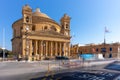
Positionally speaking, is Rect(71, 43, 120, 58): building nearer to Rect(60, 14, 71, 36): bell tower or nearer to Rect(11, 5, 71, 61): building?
Rect(60, 14, 71, 36): bell tower

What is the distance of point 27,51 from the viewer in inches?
2704

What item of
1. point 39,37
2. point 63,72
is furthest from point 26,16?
point 63,72

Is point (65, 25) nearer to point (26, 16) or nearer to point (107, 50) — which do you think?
point (26, 16)

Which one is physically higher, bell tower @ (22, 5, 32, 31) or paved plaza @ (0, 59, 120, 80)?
bell tower @ (22, 5, 32, 31)

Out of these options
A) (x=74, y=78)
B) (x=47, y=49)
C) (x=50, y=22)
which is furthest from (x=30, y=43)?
(x=74, y=78)

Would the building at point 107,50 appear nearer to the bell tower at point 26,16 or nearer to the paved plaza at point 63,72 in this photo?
the bell tower at point 26,16

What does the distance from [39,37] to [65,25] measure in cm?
1799

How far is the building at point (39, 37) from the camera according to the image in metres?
70.1

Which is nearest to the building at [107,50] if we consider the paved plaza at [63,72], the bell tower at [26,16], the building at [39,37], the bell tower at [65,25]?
the bell tower at [65,25]

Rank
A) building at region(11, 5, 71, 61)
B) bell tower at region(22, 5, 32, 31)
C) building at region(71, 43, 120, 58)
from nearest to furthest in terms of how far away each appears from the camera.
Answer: building at region(11, 5, 71, 61) → bell tower at region(22, 5, 32, 31) → building at region(71, 43, 120, 58)

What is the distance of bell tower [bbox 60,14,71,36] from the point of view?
86.5m

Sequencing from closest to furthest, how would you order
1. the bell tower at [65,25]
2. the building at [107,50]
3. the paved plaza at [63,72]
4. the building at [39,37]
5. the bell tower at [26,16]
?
the paved plaza at [63,72]
the building at [39,37]
the bell tower at [26,16]
the bell tower at [65,25]
the building at [107,50]

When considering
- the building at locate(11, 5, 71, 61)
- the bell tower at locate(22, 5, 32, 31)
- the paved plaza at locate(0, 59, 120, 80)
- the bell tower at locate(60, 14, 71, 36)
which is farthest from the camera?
the bell tower at locate(60, 14, 71, 36)

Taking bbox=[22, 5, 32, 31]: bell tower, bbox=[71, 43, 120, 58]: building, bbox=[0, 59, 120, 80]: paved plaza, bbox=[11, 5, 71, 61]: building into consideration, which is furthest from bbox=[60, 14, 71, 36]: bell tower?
bbox=[0, 59, 120, 80]: paved plaza
